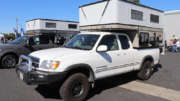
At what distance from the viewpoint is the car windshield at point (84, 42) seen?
4.36 m

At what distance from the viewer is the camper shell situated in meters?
11.8

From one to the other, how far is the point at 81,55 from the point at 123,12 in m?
9.58

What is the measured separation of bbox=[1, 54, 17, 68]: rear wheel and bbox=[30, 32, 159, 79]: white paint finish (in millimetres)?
4299

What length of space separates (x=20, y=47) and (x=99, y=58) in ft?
17.8

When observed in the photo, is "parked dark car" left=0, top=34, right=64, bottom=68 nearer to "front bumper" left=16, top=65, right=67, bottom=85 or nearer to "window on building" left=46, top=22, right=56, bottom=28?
"front bumper" left=16, top=65, right=67, bottom=85

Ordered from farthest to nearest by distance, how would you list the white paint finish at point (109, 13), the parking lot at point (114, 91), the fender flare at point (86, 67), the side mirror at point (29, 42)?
the white paint finish at point (109, 13), the side mirror at point (29, 42), the parking lot at point (114, 91), the fender flare at point (86, 67)

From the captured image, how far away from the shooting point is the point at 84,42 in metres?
4.61

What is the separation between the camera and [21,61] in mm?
4312

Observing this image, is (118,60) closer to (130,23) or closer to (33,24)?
(130,23)

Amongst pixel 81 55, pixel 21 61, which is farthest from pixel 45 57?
pixel 21 61

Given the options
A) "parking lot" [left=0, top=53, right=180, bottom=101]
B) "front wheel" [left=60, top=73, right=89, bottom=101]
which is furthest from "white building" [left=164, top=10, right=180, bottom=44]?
"front wheel" [left=60, top=73, right=89, bottom=101]

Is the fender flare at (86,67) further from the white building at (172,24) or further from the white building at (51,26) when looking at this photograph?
the white building at (51,26)

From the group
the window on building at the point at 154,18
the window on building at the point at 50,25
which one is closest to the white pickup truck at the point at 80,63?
the window on building at the point at 154,18

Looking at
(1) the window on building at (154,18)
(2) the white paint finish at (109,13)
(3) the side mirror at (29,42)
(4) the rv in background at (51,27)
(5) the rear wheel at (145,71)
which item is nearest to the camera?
(5) the rear wheel at (145,71)
